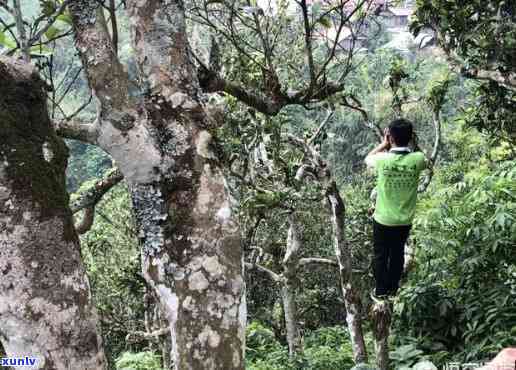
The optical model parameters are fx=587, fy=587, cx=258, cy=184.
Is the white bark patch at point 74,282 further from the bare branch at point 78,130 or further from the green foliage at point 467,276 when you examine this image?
the green foliage at point 467,276

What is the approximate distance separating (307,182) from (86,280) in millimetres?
5312

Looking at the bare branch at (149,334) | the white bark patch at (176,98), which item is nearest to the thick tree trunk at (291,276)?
the bare branch at (149,334)

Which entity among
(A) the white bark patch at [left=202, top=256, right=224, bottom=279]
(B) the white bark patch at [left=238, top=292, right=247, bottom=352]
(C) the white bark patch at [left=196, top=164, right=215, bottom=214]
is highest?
(C) the white bark patch at [left=196, top=164, right=215, bottom=214]

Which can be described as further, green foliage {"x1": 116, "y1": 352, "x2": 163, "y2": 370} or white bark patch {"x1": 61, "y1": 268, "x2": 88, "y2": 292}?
green foliage {"x1": 116, "y1": 352, "x2": 163, "y2": 370}

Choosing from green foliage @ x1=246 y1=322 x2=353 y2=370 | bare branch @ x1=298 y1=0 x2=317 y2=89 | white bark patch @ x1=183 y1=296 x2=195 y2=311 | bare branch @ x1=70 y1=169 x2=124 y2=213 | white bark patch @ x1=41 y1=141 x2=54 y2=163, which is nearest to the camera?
white bark patch @ x1=41 y1=141 x2=54 y2=163

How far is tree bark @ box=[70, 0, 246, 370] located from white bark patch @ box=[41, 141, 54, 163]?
0.63 ft

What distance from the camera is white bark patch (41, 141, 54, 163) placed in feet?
4.52

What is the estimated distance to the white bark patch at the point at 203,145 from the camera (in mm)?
1605

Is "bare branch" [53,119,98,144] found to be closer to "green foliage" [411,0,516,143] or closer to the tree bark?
the tree bark

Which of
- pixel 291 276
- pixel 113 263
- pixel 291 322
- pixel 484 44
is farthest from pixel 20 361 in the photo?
pixel 113 263

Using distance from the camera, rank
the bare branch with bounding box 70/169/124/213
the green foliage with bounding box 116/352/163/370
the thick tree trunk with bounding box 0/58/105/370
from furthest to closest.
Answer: the green foliage with bounding box 116/352/163/370 < the bare branch with bounding box 70/169/124/213 < the thick tree trunk with bounding box 0/58/105/370

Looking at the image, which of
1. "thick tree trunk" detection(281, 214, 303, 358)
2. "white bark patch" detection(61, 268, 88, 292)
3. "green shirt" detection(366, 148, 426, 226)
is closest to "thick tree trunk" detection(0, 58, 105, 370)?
"white bark patch" detection(61, 268, 88, 292)

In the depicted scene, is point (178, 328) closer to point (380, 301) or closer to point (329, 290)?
point (380, 301)

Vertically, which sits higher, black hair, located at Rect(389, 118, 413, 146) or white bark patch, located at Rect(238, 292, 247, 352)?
black hair, located at Rect(389, 118, 413, 146)
